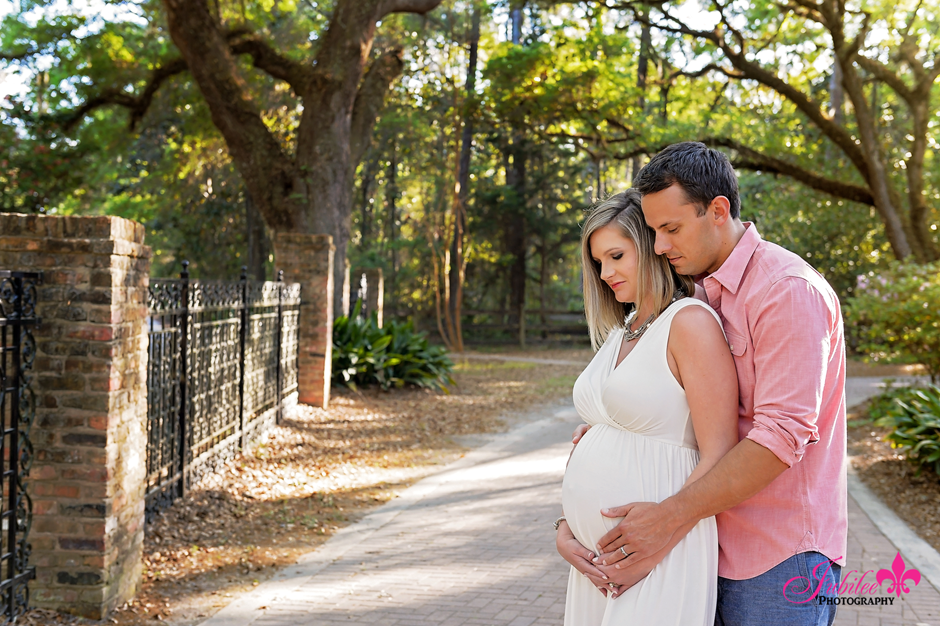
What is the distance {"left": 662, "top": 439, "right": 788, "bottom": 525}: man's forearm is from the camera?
1963mm

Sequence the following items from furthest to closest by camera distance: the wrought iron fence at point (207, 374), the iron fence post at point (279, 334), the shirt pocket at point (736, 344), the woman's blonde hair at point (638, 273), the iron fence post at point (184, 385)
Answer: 1. the iron fence post at point (279, 334)
2. the iron fence post at point (184, 385)
3. the wrought iron fence at point (207, 374)
4. the woman's blonde hair at point (638, 273)
5. the shirt pocket at point (736, 344)

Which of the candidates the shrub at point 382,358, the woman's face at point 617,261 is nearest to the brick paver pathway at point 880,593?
the woman's face at point 617,261

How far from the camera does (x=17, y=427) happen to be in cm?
416

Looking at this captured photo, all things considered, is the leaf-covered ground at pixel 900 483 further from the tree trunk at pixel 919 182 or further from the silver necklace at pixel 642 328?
the silver necklace at pixel 642 328

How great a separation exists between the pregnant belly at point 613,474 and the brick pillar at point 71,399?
3014 mm

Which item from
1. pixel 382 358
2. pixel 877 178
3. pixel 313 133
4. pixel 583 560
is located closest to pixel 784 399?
pixel 583 560

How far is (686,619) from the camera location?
2105 mm

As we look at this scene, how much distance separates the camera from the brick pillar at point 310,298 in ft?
36.8

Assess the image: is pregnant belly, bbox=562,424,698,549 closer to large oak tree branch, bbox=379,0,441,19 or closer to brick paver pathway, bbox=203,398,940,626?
brick paver pathway, bbox=203,398,940,626

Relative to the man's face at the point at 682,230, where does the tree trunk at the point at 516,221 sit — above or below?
above

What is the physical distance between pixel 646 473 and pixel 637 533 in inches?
6.7

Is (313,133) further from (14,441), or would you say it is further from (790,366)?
(790,366)

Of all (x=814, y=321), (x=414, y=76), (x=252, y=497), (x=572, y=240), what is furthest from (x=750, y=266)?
(x=572, y=240)

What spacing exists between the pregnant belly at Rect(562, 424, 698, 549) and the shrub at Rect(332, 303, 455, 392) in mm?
10518
